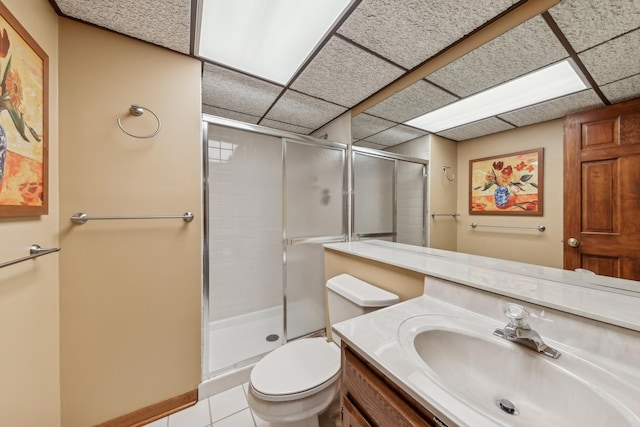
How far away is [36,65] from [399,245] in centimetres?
210

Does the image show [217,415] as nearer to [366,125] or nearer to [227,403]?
[227,403]

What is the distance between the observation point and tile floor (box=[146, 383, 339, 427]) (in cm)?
126

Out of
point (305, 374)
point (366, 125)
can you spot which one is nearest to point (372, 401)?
point (305, 374)

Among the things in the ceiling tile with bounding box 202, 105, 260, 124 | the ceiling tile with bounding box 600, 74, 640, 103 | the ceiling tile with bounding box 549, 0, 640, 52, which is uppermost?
the ceiling tile with bounding box 202, 105, 260, 124

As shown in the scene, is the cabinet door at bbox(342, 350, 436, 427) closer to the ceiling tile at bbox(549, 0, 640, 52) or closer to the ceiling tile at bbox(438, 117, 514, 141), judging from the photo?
the ceiling tile at bbox(438, 117, 514, 141)

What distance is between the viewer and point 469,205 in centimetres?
114

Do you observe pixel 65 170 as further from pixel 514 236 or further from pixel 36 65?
pixel 514 236

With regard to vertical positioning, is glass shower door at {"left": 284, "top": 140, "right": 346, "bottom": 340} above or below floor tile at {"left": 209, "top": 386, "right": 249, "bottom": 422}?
above

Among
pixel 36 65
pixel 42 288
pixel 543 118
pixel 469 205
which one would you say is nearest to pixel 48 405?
pixel 42 288

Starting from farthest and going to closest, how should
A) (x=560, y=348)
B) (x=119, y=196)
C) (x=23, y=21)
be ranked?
1. (x=119, y=196)
2. (x=23, y=21)
3. (x=560, y=348)

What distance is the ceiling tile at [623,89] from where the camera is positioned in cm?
75

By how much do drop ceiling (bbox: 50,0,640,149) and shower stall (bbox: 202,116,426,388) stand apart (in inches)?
14.6

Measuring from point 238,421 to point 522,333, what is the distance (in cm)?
150

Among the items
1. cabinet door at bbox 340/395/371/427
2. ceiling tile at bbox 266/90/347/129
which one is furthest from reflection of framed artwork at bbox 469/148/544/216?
ceiling tile at bbox 266/90/347/129
